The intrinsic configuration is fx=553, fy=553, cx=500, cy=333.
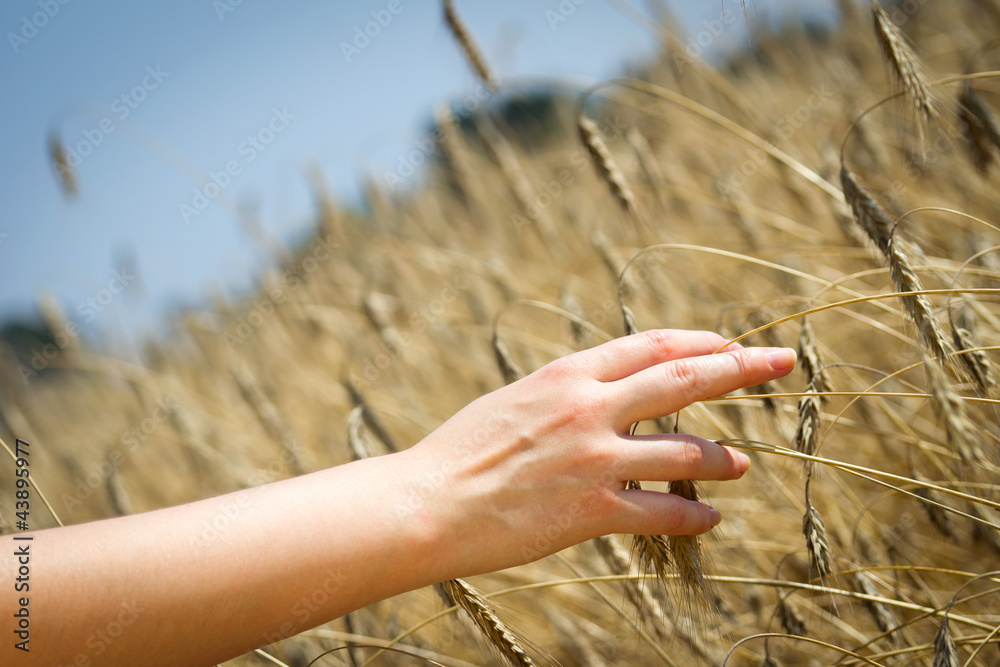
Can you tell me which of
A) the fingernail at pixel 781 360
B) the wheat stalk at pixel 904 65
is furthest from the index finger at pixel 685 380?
the wheat stalk at pixel 904 65

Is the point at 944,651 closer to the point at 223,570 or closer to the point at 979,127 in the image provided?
the point at 223,570

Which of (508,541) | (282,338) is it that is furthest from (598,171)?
(282,338)

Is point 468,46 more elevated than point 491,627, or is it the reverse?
point 468,46

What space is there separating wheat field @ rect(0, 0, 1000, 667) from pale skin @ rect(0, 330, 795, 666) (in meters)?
0.06

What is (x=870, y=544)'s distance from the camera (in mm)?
1258

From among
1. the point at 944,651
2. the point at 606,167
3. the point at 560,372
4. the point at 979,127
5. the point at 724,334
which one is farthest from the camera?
the point at 724,334

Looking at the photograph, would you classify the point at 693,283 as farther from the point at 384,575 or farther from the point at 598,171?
the point at 384,575

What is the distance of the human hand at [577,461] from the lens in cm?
71

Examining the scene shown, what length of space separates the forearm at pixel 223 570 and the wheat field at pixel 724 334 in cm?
6

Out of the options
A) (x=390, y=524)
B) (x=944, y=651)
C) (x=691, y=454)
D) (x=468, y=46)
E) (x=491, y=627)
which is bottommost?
(x=944, y=651)

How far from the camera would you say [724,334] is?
4.99 feet

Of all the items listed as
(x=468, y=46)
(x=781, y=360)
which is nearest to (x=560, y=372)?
(x=781, y=360)

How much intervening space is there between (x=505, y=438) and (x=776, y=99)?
3.76m

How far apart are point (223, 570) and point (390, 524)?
0.68ft
